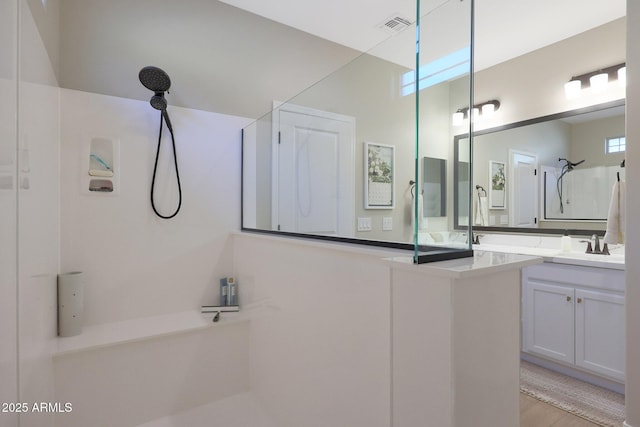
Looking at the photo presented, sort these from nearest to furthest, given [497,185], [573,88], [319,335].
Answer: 1. [319,335]
2. [573,88]
3. [497,185]

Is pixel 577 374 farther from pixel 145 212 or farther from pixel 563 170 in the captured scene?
pixel 145 212

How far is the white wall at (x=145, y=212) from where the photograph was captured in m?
1.91

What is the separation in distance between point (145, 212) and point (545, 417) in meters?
2.77

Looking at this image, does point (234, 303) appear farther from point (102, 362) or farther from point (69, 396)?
point (69, 396)

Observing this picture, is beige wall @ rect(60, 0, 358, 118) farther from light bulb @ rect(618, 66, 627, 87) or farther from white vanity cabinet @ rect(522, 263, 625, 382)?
white vanity cabinet @ rect(522, 263, 625, 382)

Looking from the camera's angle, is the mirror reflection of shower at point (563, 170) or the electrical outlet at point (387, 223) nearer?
the electrical outlet at point (387, 223)

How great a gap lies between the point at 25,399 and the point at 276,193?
154 centimetres

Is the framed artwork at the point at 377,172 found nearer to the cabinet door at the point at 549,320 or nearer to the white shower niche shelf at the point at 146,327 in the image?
the white shower niche shelf at the point at 146,327

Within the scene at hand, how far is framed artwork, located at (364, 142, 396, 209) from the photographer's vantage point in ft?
7.05

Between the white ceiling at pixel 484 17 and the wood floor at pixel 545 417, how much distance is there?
7.53ft

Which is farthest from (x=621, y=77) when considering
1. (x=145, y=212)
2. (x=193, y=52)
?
(x=145, y=212)

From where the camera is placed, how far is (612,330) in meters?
2.01

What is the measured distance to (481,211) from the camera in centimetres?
326

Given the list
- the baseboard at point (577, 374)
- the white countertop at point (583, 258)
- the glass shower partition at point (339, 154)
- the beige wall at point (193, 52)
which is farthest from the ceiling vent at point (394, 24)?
the baseboard at point (577, 374)
